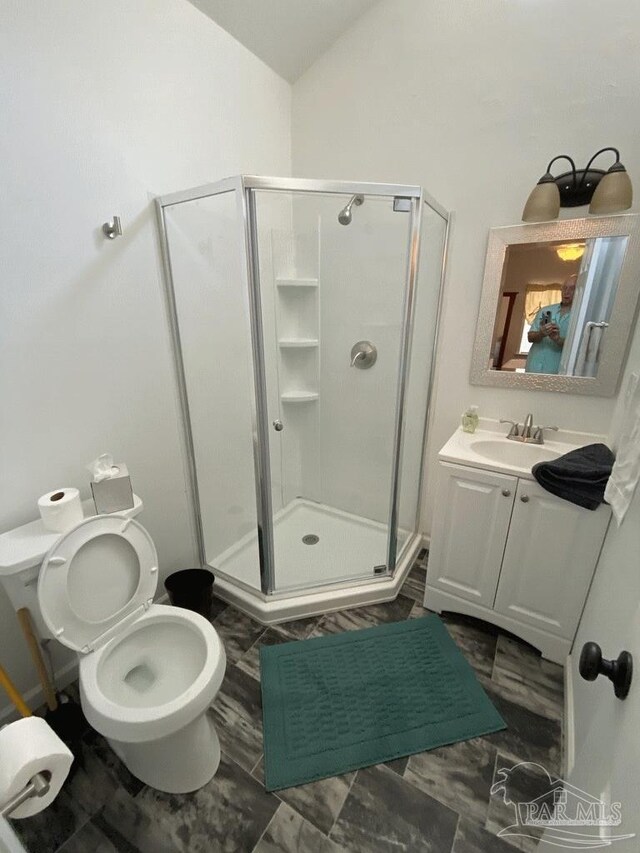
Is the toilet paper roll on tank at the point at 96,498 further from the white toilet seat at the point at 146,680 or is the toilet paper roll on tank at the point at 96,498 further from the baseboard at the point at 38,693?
the baseboard at the point at 38,693

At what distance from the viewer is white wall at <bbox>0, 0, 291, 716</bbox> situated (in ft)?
3.73

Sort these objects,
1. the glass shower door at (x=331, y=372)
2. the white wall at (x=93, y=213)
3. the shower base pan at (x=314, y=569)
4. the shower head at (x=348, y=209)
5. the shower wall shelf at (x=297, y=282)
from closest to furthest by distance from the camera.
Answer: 1. the white wall at (x=93, y=213)
2. the shower head at (x=348, y=209)
3. the glass shower door at (x=331, y=372)
4. the shower base pan at (x=314, y=569)
5. the shower wall shelf at (x=297, y=282)

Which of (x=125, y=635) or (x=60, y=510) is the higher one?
(x=60, y=510)

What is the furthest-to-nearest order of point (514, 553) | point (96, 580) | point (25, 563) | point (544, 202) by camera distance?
1. point (514, 553)
2. point (544, 202)
3. point (96, 580)
4. point (25, 563)

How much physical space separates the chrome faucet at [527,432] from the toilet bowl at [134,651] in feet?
5.21

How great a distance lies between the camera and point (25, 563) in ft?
3.64

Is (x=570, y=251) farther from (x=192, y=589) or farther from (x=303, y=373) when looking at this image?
(x=192, y=589)

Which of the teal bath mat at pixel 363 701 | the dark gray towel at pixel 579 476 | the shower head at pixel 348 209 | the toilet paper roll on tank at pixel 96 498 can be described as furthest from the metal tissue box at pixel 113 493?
the dark gray towel at pixel 579 476

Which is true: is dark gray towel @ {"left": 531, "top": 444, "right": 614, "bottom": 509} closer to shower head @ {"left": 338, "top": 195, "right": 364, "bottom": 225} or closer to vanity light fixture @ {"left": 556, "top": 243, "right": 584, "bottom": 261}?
vanity light fixture @ {"left": 556, "top": 243, "right": 584, "bottom": 261}

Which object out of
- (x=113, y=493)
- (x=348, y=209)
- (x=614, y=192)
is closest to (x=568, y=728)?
(x=113, y=493)

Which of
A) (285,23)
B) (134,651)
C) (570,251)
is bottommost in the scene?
(134,651)

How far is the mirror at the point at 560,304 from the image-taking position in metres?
1.54

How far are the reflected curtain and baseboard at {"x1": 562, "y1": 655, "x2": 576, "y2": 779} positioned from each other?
1.53 m

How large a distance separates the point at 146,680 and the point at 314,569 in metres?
0.93
